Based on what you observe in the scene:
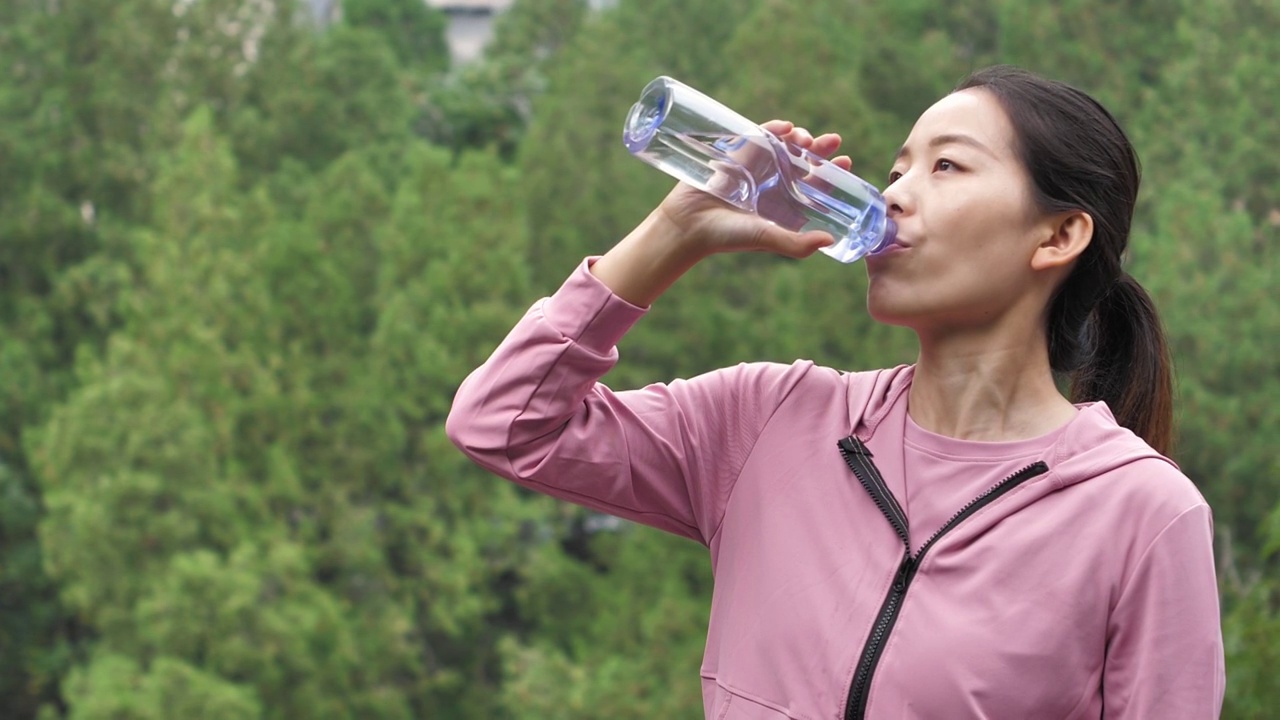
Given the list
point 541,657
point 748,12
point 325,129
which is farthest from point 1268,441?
point 325,129

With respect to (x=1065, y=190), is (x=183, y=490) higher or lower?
lower

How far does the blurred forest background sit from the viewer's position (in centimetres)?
1066

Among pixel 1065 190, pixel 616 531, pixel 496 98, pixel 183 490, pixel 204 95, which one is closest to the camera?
pixel 1065 190

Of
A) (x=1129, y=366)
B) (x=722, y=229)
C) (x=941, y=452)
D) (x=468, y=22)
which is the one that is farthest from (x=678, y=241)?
(x=468, y=22)

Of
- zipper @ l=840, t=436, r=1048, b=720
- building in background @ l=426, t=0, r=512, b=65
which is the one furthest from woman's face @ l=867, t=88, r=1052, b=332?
building in background @ l=426, t=0, r=512, b=65

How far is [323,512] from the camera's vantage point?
40.8 ft

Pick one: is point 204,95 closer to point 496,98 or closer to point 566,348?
point 496,98

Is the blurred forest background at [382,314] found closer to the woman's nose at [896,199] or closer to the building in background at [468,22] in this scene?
the woman's nose at [896,199]

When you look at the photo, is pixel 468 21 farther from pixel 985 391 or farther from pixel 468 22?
pixel 985 391

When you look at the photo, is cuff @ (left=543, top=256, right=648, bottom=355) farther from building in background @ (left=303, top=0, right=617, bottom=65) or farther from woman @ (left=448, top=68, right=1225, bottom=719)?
building in background @ (left=303, top=0, right=617, bottom=65)

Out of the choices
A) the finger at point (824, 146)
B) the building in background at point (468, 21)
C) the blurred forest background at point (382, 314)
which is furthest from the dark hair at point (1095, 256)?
the building in background at point (468, 21)

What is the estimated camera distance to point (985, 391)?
1307 millimetres

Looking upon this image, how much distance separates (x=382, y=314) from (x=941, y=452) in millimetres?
11451

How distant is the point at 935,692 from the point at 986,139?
1.41 ft
